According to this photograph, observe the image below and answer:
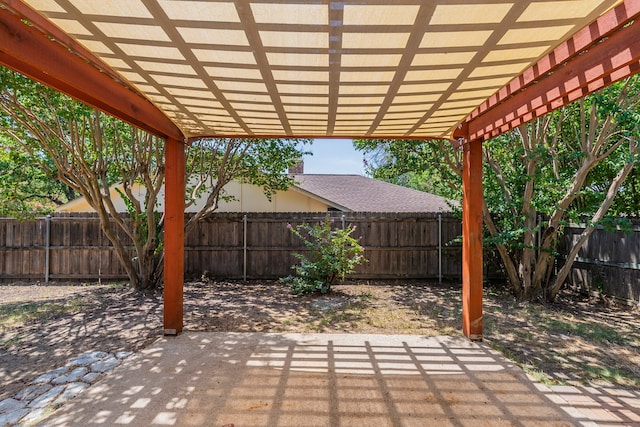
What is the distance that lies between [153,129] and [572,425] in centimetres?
399

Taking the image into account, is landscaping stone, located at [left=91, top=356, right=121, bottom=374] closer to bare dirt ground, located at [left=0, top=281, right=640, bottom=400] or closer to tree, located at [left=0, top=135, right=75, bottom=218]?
bare dirt ground, located at [left=0, top=281, right=640, bottom=400]

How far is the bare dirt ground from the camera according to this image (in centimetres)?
333

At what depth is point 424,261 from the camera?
7359 mm

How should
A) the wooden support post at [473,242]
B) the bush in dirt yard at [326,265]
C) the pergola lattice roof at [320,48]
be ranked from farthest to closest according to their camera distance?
the bush in dirt yard at [326,265]
the wooden support post at [473,242]
the pergola lattice roof at [320,48]

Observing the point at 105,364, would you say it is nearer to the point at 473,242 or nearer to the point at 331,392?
the point at 331,392

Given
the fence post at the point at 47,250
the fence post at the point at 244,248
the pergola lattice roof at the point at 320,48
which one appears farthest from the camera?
the fence post at the point at 244,248

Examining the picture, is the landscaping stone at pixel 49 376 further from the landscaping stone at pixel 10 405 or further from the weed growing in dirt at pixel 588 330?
the weed growing in dirt at pixel 588 330

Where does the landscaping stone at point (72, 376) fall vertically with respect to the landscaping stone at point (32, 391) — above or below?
above

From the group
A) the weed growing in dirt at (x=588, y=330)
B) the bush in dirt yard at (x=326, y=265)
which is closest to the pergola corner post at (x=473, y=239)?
the weed growing in dirt at (x=588, y=330)

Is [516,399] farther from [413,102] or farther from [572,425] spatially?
[413,102]

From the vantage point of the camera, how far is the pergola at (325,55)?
166cm

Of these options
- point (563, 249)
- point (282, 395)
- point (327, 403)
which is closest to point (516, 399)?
point (327, 403)

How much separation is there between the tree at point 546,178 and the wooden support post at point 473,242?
1628mm

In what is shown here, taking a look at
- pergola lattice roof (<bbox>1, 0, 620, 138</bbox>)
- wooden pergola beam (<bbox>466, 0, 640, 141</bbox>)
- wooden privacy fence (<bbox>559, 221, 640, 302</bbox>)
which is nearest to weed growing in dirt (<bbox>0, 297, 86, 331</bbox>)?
pergola lattice roof (<bbox>1, 0, 620, 138</bbox>)
